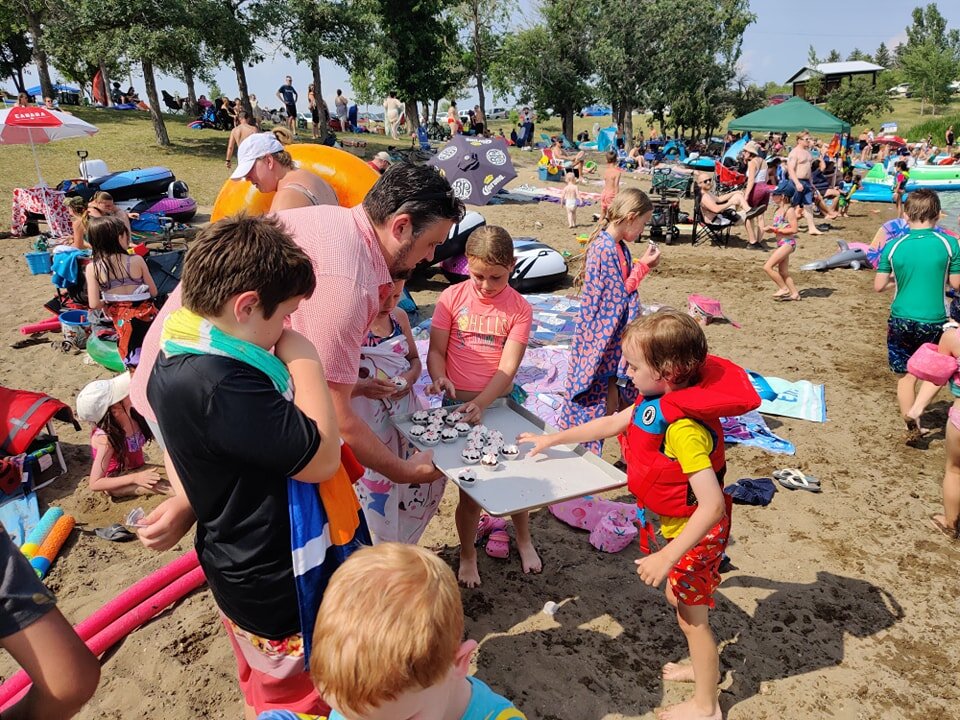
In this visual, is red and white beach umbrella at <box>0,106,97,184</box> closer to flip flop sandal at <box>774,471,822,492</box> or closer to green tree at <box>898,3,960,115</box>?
flip flop sandal at <box>774,471,822,492</box>

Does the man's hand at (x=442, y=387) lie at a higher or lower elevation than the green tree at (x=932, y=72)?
lower

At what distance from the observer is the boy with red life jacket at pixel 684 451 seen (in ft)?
7.34

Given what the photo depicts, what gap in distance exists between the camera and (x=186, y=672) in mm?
2967

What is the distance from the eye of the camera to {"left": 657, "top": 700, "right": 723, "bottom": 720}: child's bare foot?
268 centimetres

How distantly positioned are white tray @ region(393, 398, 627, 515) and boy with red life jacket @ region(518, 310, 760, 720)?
9 centimetres

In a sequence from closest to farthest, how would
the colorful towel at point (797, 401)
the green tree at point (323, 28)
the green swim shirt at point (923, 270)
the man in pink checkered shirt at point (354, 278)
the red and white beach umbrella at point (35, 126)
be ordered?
the man in pink checkered shirt at point (354, 278), the green swim shirt at point (923, 270), the colorful towel at point (797, 401), the red and white beach umbrella at point (35, 126), the green tree at point (323, 28)

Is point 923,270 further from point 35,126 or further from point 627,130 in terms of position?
point 627,130

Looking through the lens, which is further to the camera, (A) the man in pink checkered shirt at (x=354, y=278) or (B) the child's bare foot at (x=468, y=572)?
(B) the child's bare foot at (x=468, y=572)

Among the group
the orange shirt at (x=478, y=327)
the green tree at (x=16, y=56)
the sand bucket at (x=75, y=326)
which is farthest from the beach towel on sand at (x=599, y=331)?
the green tree at (x=16, y=56)

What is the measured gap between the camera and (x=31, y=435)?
4523 mm

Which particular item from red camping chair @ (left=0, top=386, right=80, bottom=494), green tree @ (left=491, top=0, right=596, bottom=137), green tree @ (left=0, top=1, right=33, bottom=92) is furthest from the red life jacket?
green tree @ (left=0, top=1, right=33, bottom=92)

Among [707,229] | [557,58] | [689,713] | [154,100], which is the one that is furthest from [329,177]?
[557,58]

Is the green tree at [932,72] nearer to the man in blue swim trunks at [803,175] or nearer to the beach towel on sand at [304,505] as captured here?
the man in blue swim trunks at [803,175]

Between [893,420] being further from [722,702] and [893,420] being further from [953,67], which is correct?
[953,67]
